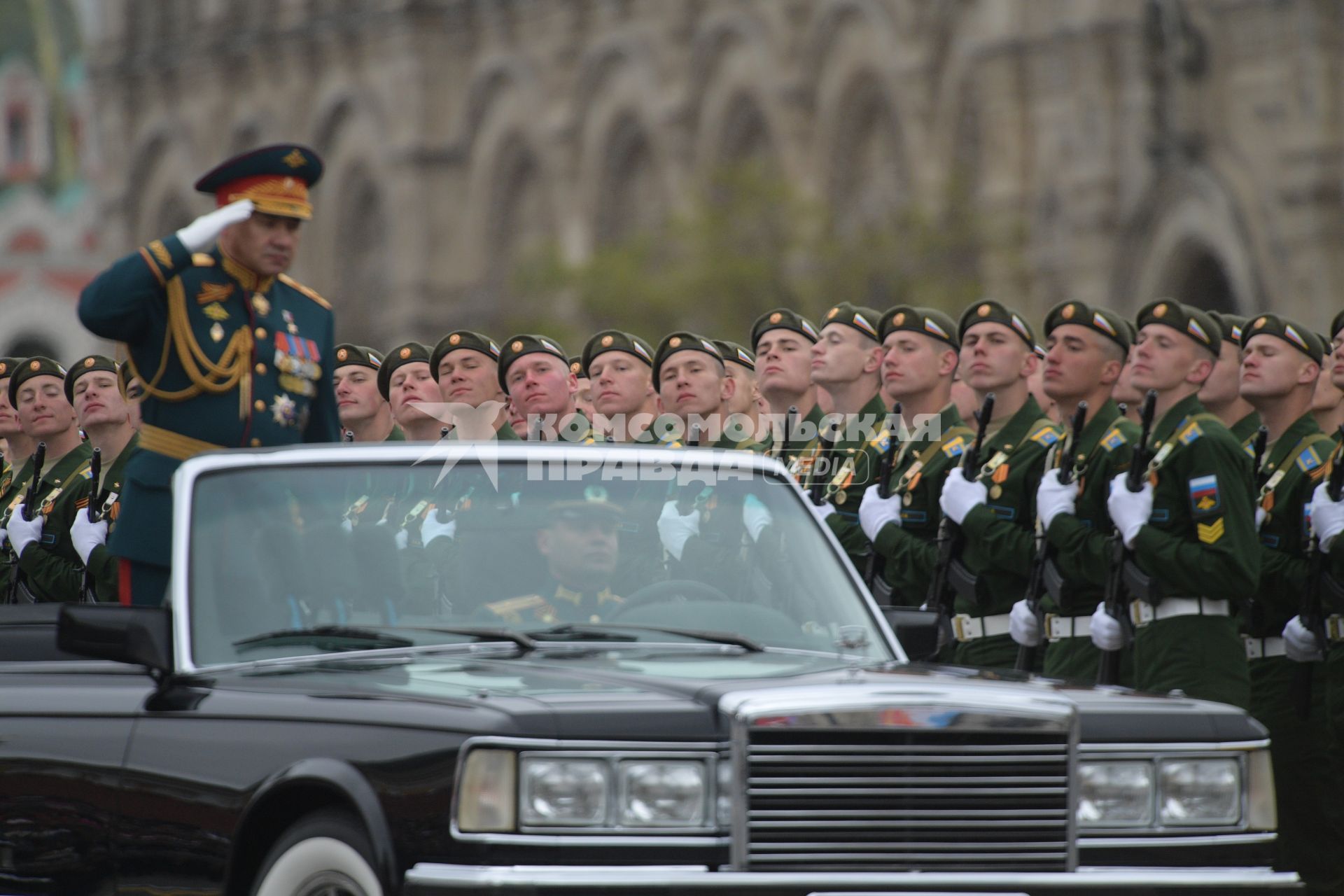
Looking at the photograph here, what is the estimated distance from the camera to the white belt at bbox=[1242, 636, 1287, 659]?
10.6 m

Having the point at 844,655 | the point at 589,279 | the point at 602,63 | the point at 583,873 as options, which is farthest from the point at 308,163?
the point at 602,63

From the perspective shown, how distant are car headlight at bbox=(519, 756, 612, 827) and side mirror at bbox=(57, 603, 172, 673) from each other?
4.25 feet

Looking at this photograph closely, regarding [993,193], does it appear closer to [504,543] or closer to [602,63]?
[602,63]

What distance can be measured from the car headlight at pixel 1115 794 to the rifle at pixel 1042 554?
401 centimetres

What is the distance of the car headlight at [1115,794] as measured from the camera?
20.6ft

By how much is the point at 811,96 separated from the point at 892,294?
531cm

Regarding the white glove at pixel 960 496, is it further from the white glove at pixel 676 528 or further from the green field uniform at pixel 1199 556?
the white glove at pixel 676 528

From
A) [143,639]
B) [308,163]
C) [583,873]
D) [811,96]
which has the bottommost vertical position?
[583,873]

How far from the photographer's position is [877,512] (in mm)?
11391

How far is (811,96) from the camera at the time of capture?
137ft

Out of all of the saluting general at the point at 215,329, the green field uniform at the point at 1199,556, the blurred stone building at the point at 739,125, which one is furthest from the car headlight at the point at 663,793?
the blurred stone building at the point at 739,125

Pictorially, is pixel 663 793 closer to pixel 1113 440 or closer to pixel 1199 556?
pixel 1199 556

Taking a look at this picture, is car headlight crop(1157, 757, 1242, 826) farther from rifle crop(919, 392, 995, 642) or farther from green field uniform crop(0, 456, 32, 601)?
green field uniform crop(0, 456, 32, 601)

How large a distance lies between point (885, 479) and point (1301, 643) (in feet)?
6.41
